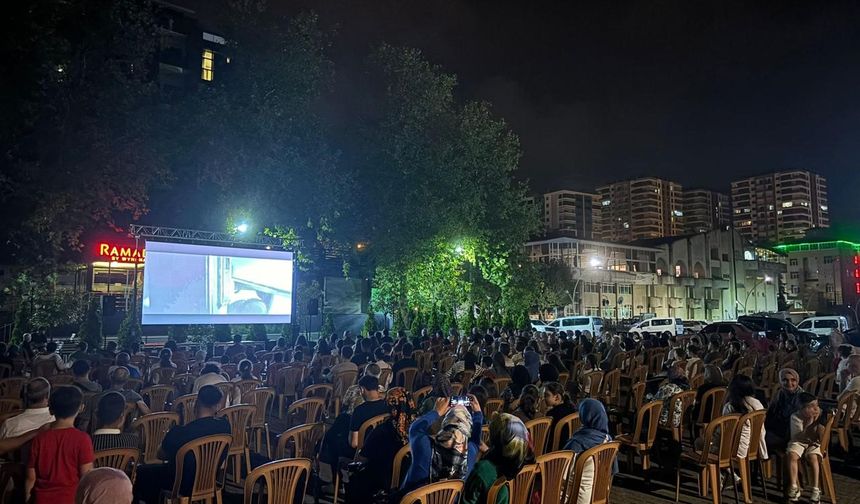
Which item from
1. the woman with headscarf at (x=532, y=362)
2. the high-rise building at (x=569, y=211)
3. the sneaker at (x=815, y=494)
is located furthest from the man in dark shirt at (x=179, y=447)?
the high-rise building at (x=569, y=211)

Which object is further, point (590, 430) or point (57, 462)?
point (590, 430)

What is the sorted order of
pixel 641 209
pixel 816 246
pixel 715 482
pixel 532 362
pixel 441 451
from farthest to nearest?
pixel 641 209, pixel 816 246, pixel 532 362, pixel 715 482, pixel 441 451

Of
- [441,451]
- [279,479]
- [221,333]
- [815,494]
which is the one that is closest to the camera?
[279,479]

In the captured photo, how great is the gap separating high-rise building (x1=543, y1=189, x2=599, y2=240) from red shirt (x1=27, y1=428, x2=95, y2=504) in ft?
440

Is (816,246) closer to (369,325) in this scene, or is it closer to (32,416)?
(369,325)

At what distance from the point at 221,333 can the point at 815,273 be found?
87.8 meters

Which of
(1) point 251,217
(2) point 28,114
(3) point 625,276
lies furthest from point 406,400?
(3) point 625,276

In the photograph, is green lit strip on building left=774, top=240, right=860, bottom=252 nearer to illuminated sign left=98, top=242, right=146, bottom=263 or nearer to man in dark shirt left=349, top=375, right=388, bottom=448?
illuminated sign left=98, top=242, right=146, bottom=263

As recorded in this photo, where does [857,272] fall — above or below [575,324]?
above

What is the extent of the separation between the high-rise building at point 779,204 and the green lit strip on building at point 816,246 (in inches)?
2424

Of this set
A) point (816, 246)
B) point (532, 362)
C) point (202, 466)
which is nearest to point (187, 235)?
point (532, 362)

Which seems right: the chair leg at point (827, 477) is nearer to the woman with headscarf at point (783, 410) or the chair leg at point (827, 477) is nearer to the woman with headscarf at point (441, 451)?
the woman with headscarf at point (783, 410)

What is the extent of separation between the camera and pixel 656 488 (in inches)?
254

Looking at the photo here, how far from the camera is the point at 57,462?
3.68 meters
